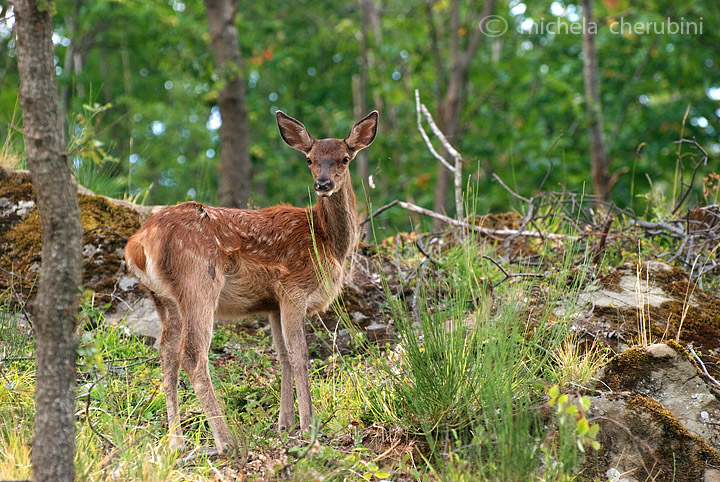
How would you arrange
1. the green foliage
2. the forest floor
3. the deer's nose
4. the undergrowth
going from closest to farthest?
the green foliage
the undergrowth
the forest floor
the deer's nose

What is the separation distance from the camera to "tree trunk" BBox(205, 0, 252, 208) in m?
9.56

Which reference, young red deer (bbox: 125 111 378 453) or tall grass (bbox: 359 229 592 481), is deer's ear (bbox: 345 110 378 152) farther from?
tall grass (bbox: 359 229 592 481)

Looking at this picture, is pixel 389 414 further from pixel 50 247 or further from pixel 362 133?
pixel 362 133

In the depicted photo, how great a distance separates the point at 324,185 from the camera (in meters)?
4.98

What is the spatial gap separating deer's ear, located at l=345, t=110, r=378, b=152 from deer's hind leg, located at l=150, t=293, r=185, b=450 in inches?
68.6

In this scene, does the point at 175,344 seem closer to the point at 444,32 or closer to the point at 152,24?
the point at 152,24

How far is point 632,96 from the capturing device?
17.7 m

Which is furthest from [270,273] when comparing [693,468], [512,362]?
[693,468]

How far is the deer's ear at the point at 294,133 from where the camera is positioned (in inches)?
216

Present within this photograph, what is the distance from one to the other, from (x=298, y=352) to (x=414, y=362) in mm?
1016

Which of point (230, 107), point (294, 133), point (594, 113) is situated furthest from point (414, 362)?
point (594, 113)

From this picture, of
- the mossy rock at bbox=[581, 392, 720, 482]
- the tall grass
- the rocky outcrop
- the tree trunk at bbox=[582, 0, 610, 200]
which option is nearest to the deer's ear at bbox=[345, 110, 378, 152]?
the tall grass

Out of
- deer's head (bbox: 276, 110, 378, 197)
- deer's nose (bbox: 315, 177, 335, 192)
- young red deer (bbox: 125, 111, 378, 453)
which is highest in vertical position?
deer's head (bbox: 276, 110, 378, 197)

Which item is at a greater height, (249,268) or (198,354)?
(249,268)
